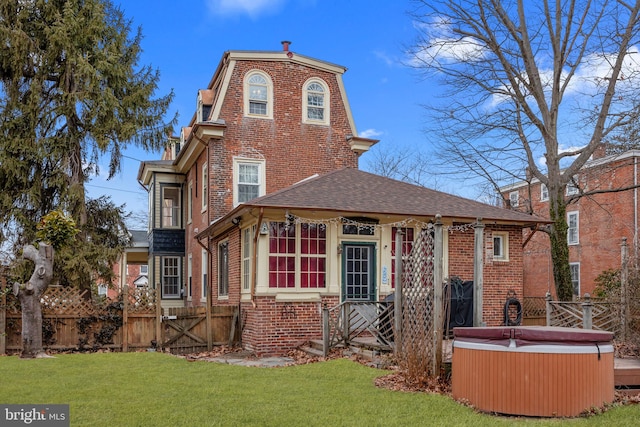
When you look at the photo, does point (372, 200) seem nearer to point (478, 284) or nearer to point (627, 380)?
point (478, 284)

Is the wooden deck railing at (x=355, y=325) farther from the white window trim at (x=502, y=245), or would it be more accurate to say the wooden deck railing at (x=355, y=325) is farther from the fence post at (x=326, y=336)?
the white window trim at (x=502, y=245)

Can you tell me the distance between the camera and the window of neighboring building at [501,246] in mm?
16469

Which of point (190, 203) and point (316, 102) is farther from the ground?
point (316, 102)

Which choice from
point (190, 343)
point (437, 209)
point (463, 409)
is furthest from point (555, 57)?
point (463, 409)

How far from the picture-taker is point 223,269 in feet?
59.4

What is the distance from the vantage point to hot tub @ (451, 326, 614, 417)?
269 inches

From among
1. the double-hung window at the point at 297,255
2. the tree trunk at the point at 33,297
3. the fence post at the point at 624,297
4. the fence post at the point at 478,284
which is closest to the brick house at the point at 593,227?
the double-hung window at the point at 297,255

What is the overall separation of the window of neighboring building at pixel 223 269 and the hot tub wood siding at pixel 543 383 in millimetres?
11279

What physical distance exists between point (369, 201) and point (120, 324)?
6.60 metres

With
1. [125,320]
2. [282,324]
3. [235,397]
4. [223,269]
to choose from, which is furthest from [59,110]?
[235,397]

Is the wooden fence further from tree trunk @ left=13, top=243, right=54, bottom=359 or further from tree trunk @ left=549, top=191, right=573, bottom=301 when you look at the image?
tree trunk @ left=549, top=191, right=573, bottom=301

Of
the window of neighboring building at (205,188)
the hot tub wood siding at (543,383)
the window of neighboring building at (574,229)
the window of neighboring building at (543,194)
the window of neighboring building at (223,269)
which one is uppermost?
the window of neighboring building at (543,194)

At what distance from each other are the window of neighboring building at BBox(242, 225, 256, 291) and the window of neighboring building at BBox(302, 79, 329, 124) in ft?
18.8

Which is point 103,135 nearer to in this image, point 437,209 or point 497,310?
point 437,209
